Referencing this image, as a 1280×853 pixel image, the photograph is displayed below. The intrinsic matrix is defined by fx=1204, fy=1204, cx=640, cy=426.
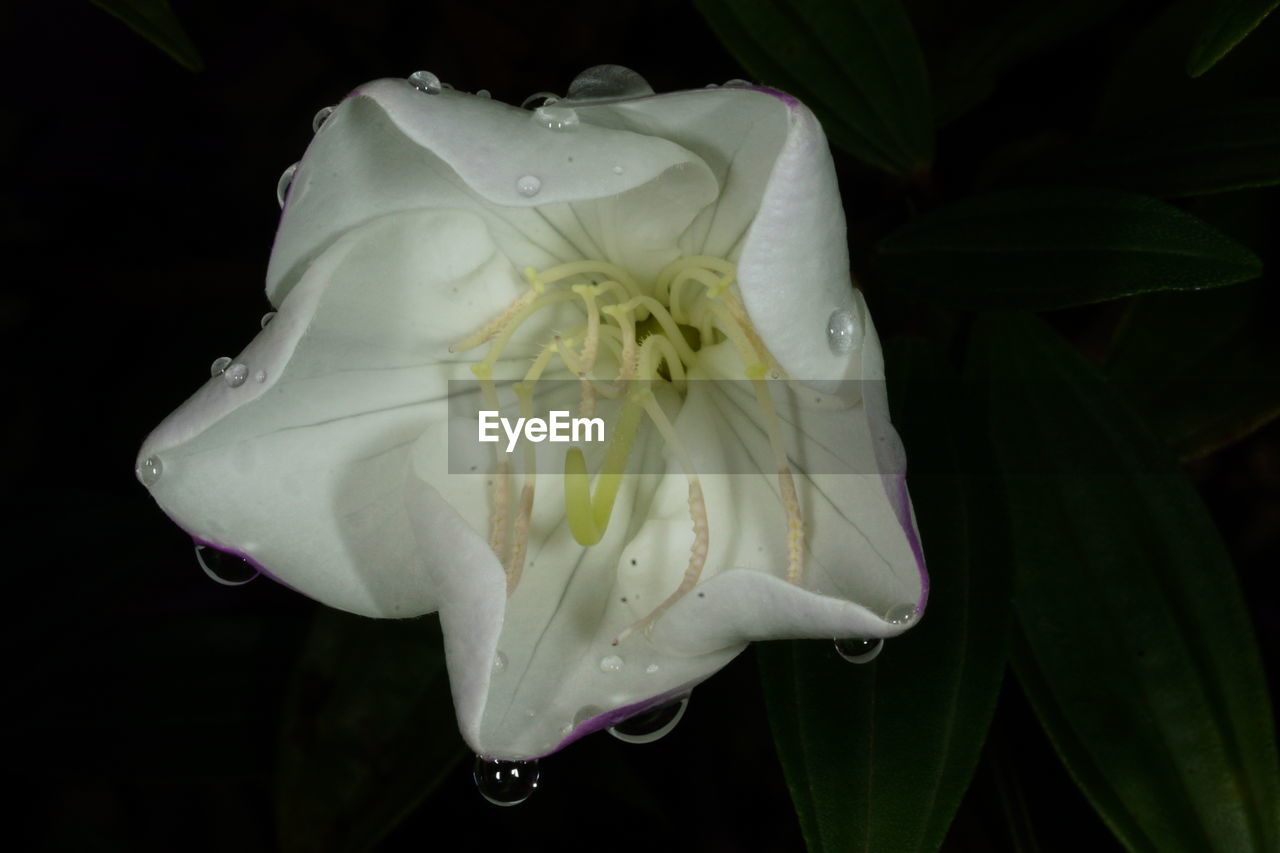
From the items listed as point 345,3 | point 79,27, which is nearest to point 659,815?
point 345,3

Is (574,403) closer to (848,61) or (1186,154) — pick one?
(848,61)

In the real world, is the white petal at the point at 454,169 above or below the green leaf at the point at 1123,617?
above

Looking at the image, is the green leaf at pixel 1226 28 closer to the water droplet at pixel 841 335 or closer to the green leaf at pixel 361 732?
the water droplet at pixel 841 335

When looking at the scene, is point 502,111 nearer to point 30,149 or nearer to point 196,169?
point 196,169

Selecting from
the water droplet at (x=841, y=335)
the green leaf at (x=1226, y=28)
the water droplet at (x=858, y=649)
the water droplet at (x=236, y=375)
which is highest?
the green leaf at (x=1226, y=28)

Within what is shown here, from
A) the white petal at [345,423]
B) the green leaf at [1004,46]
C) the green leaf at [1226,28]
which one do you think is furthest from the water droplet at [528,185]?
the green leaf at [1004,46]

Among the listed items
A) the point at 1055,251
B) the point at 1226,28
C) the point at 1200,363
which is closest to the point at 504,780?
the point at 1055,251

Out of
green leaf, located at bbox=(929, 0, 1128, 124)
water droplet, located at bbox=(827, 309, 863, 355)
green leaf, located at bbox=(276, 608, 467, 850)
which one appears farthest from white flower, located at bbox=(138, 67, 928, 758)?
green leaf, located at bbox=(929, 0, 1128, 124)

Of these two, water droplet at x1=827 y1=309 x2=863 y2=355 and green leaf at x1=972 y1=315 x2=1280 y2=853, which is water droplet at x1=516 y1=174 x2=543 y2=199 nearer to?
water droplet at x1=827 y1=309 x2=863 y2=355
